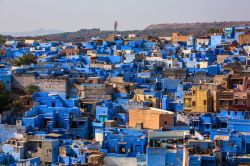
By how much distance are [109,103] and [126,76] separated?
198 inches

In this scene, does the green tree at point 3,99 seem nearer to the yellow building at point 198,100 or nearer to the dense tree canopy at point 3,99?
the dense tree canopy at point 3,99

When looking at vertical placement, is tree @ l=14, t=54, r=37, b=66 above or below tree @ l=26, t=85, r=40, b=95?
above

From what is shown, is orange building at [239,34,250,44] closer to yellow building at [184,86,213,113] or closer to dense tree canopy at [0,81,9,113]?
yellow building at [184,86,213,113]

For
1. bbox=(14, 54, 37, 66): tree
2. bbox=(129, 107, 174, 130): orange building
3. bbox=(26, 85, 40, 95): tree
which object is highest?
bbox=(14, 54, 37, 66): tree

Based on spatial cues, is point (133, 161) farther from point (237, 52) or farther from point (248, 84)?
point (237, 52)

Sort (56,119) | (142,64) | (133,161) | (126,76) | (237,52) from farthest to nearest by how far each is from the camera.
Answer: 1. (237,52)
2. (142,64)
3. (126,76)
4. (56,119)
5. (133,161)

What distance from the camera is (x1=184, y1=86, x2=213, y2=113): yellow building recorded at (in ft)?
70.8

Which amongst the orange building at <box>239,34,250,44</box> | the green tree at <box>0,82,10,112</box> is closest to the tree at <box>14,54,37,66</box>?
the green tree at <box>0,82,10,112</box>

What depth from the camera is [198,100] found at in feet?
71.2

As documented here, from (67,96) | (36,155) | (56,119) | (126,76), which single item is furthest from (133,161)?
(126,76)

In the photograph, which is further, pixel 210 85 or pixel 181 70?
pixel 181 70

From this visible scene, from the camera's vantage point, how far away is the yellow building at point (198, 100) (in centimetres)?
2159

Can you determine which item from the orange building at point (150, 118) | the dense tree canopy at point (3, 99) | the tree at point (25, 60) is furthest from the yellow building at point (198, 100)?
the tree at point (25, 60)

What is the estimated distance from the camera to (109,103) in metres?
21.5
